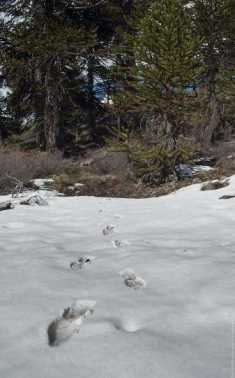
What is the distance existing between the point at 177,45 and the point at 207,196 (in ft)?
13.8

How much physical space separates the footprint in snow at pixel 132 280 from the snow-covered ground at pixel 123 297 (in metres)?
0.04

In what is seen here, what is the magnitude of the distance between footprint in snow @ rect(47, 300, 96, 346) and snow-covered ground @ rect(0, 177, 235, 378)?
0.12 ft

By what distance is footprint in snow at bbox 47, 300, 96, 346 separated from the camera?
1925 millimetres

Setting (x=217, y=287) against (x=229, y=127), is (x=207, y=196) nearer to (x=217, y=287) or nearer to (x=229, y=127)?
(x=217, y=287)

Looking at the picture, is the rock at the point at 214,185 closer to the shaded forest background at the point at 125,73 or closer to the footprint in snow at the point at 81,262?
the shaded forest background at the point at 125,73

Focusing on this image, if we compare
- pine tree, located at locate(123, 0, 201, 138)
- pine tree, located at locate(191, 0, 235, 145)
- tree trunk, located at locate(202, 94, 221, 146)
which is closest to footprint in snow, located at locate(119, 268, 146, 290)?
pine tree, located at locate(123, 0, 201, 138)

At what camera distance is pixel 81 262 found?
3.19 meters

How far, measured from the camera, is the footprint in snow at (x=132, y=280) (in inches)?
103

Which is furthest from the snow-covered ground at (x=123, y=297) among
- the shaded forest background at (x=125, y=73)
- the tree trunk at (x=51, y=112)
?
the tree trunk at (x=51, y=112)

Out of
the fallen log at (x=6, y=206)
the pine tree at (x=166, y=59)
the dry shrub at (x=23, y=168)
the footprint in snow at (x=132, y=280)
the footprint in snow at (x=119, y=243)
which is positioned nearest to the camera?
the footprint in snow at (x=132, y=280)

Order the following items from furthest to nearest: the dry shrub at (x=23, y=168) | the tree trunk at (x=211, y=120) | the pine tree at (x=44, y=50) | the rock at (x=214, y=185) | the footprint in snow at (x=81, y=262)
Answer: the tree trunk at (x=211, y=120), the pine tree at (x=44, y=50), the dry shrub at (x=23, y=168), the rock at (x=214, y=185), the footprint in snow at (x=81, y=262)

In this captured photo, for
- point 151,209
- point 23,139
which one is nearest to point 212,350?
point 151,209

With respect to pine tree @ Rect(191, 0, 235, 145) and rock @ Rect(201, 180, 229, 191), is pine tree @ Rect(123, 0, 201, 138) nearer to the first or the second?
rock @ Rect(201, 180, 229, 191)

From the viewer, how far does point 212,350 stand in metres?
1.77
